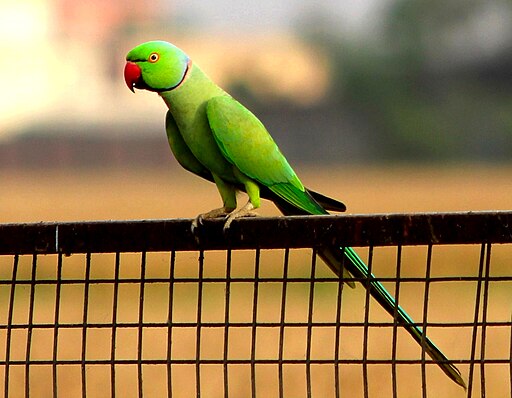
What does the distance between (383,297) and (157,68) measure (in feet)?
3.84

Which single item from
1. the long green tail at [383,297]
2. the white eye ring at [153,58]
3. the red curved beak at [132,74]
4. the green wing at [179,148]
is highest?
the white eye ring at [153,58]

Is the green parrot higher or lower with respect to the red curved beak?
lower

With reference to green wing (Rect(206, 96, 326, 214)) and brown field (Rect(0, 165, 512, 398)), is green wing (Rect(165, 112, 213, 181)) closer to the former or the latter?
green wing (Rect(206, 96, 326, 214))

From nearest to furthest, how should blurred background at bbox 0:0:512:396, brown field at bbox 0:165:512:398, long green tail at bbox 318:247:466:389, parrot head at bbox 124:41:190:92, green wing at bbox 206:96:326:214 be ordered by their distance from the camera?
1. long green tail at bbox 318:247:466:389
2. green wing at bbox 206:96:326:214
3. parrot head at bbox 124:41:190:92
4. brown field at bbox 0:165:512:398
5. blurred background at bbox 0:0:512:396

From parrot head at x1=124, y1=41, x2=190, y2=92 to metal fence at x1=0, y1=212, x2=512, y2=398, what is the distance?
55 cm

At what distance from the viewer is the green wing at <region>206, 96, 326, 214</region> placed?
2770mm

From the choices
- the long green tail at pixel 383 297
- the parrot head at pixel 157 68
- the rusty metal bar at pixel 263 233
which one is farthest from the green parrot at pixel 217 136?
the rusty metal bar at pixel 263 233

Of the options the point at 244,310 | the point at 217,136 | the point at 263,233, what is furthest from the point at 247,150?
the point at 244,310

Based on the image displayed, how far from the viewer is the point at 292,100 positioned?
2359 cm

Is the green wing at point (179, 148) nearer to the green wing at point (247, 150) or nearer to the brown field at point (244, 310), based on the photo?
the green wing at point (247, 150)

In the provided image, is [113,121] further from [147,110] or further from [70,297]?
[70,297]

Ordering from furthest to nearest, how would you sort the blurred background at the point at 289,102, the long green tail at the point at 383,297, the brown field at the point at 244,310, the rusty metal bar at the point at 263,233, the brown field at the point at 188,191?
the blurred background at the point at 289,102 < the brown field at the point at 188,191 < the brown field at the point at 244,310 < the long green tail at the point at 383,297 < the rusty metal bar at the point at 263,233

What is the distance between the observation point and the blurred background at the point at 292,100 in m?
22.3

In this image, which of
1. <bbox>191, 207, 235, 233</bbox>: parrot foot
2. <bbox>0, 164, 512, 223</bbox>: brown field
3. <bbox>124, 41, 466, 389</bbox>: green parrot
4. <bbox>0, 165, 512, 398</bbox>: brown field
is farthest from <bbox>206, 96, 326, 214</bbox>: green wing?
<bbox>0, 164, 512, 223</bbox>: brown field
